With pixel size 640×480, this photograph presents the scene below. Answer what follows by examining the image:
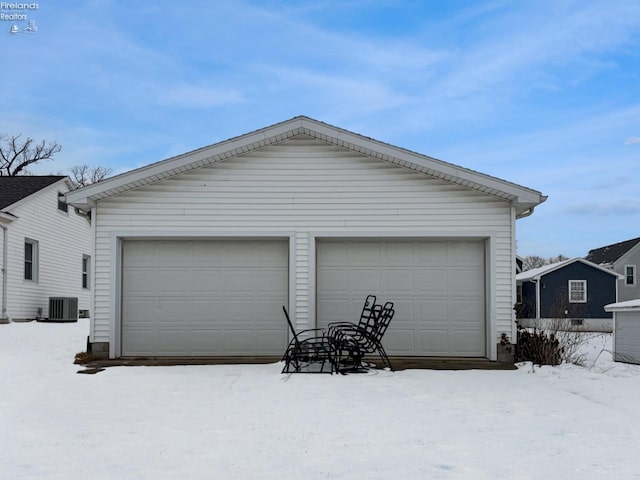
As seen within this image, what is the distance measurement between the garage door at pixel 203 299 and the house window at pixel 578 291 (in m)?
21.0

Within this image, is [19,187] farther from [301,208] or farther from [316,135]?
[316,135]

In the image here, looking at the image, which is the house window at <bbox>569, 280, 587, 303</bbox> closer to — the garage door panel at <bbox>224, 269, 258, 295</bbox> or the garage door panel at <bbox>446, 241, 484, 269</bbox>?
the garage door panel at <bbox>446, 241, 484, 269</bbox>

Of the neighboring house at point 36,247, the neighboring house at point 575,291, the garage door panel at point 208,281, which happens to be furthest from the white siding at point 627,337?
the neighboring house at point 575,291

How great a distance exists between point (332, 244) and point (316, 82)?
277 inches

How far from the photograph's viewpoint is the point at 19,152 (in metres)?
42.4

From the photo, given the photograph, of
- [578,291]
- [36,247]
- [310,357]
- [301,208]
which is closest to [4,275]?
[36,247]

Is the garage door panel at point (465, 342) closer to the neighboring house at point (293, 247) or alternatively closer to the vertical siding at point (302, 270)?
the neighboring house at point (293, 247)

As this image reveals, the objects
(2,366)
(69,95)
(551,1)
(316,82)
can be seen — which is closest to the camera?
(2,366)

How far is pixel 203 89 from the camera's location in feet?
60.0

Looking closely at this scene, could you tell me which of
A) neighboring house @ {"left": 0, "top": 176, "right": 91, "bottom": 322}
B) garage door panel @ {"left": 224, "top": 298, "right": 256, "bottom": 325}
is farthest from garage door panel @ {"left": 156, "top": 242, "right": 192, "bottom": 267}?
neighboring house @ {"left": 0, "top": 176, "right": 91, "bottom": 322}

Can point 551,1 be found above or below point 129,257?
above

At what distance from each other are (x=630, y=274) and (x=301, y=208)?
92.4 ft

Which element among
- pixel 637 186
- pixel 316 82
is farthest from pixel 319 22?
pixel 637 186

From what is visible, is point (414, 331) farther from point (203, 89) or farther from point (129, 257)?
point (203, 89)
